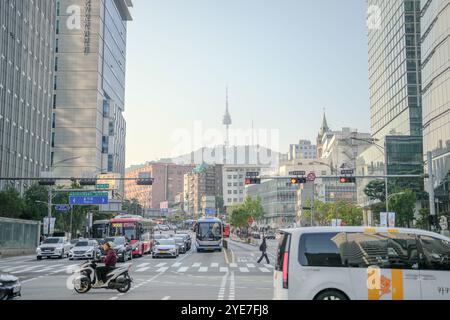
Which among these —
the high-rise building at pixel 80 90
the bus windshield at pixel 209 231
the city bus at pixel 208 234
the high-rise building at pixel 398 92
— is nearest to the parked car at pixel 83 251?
the city bus at pixel 208 234

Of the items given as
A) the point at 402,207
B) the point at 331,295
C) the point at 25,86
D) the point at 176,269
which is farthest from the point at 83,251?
the point at 25,86

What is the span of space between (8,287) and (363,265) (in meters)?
9.54

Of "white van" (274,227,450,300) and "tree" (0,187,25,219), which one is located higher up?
"tree" (0,187,25,219)

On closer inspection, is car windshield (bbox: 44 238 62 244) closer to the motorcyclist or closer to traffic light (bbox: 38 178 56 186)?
traffic light (bbox: 38 178 56 186)

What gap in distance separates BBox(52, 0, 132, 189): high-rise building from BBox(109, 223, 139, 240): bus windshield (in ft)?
245

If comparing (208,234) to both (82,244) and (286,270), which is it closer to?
(82,244)

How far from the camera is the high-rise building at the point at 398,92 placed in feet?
300

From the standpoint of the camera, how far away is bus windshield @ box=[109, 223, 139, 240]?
46250mm

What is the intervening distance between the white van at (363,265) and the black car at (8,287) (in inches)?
307

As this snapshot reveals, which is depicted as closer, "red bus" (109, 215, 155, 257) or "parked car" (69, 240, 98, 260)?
"parked car" (69, 240, 98, 260)

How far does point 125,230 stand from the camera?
152 feet

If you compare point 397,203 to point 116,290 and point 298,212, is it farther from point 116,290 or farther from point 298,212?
point 298,212

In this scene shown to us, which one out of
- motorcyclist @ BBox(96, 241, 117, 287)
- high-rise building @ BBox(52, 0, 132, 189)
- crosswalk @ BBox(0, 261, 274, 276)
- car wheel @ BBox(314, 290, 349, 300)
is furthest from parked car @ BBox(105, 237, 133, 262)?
high-rise building @ BBox(52, 0, 132, 189)

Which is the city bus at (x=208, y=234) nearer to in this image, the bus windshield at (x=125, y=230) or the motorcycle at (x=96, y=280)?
the bus windshield at (x=125, y=230)
